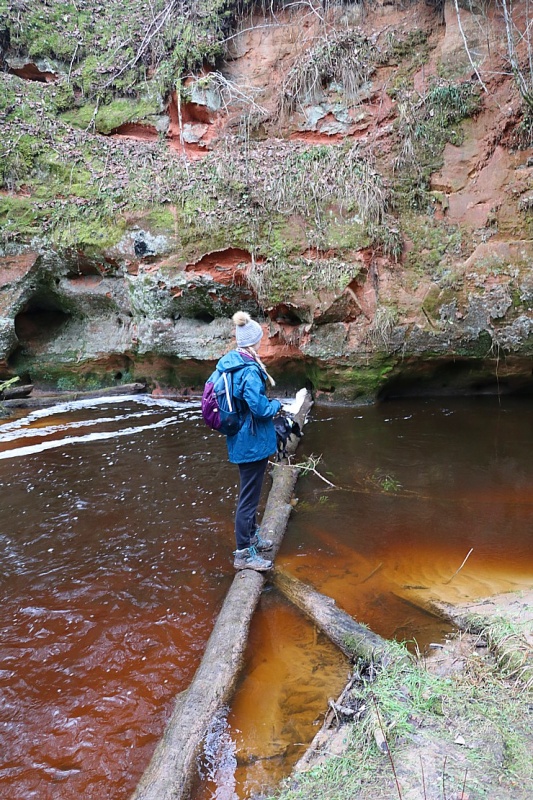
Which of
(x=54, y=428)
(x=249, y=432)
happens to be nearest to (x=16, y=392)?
(x=54, y=428)

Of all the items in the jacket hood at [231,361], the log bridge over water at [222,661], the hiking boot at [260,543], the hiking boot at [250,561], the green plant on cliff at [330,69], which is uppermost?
the green plant on cliff at [330,69]

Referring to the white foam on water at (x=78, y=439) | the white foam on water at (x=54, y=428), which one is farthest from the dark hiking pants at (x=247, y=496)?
the white foam on water at (x=54, y=428)

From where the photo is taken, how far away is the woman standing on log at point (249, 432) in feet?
11.7

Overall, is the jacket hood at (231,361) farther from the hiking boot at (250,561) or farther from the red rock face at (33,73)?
the red rock face at (33,73)

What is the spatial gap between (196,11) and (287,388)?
909 cm

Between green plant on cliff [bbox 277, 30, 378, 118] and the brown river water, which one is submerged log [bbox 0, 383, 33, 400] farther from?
green plant on cliff [bbox 277, 30, 378, 118]

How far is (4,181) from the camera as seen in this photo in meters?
10.4

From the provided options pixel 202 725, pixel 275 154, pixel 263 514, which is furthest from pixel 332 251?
pixel 202 725

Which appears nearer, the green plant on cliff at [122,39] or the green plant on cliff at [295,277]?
the green plant on cliff at [295,277]

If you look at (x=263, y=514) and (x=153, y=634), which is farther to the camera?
(x=263, y=514)

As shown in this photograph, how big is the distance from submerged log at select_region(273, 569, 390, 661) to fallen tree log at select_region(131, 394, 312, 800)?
23 cm

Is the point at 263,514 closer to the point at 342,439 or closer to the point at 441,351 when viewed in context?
the point at 342,439

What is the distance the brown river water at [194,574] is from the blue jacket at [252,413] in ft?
3.30

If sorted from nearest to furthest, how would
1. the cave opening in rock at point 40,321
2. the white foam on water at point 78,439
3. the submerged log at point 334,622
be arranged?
the submerged log at point 334,622 → the white foam on water at point 78,439 → the cave opening in rock at point 40,321
